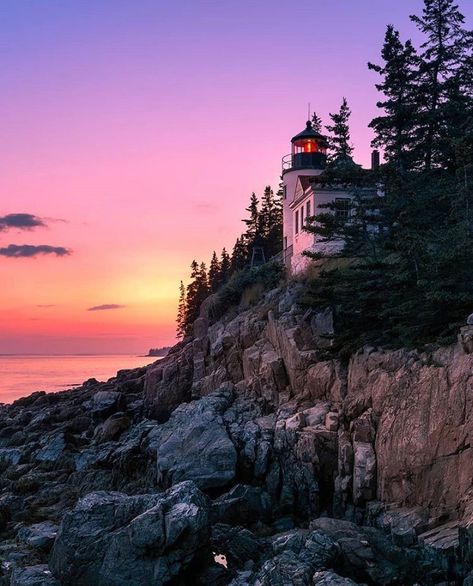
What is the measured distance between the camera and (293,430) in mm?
20875

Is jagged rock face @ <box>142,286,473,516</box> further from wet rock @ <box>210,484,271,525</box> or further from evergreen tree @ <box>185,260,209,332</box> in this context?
evergreen tree @ <box>185,260,209,332</box>

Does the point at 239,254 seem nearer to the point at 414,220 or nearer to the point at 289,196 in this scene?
the point at 289,196

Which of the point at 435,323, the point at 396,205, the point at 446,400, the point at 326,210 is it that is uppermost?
the point at 326,210

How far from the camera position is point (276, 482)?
20172 mm

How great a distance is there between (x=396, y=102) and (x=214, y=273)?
127ft

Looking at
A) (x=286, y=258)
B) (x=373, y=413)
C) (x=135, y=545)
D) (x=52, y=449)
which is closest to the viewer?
→ (x=135, y=545)

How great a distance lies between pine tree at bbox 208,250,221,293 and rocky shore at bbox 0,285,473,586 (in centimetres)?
3284

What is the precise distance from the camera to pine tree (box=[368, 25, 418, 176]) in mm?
30094

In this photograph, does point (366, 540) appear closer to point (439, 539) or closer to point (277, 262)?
point (439, 539)

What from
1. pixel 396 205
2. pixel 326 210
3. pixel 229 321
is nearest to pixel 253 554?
pixel 396 205

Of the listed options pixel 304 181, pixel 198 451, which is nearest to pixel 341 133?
pixel 304 181

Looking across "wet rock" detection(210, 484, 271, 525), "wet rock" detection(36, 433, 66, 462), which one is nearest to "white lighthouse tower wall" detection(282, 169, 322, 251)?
"wet rock" detection(36, 433, 66, 462)

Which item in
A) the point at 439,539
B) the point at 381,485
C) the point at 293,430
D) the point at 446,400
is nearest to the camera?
the point at 439,539

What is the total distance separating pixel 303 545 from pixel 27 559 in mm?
8373
